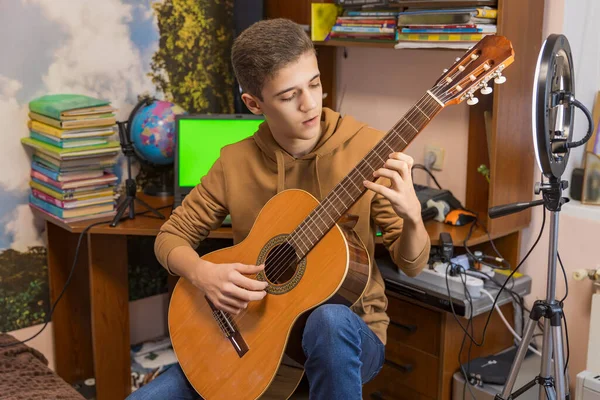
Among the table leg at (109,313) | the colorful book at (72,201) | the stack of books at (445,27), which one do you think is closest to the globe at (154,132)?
the colorful book at (72,201)

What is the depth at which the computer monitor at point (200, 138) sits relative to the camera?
261cm

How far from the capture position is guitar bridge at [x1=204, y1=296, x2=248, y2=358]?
5.50ft

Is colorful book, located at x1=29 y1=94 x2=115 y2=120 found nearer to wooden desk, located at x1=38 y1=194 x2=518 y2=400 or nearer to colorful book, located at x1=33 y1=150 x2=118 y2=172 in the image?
colorful book, located at x1=33 y1=150 x2=118 y2=172

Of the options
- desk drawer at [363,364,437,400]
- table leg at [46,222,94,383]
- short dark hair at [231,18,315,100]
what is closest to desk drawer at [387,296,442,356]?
desk drawer at [363,364,437,400]

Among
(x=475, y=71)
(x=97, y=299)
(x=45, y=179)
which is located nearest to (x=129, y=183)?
(x=45, y=179)

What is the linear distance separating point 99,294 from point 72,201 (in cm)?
32

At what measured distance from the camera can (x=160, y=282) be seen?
3012 mm

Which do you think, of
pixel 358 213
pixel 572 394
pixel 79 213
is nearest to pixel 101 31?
pixel 79 213

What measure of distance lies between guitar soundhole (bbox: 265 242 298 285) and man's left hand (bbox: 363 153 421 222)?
0.85 ft

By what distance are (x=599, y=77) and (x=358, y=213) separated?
1045 mm

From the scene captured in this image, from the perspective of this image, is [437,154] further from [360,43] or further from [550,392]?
[550,392]

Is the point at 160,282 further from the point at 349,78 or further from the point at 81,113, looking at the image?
the point at 349,78

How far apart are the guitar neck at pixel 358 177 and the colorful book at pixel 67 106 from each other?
3.57 ft

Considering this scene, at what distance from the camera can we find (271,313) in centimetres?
164
